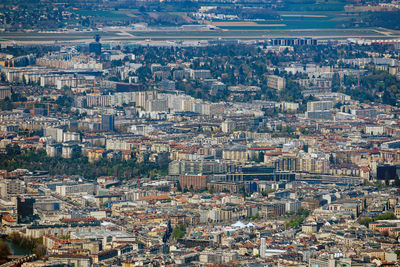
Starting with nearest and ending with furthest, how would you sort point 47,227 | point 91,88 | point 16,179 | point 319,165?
point 47,227 < point 16,179 < point 319,165 < point 91,88

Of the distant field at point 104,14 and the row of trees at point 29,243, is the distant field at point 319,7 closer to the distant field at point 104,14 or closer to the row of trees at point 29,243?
the distant field at point 104,14

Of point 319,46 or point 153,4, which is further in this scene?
point 153,4

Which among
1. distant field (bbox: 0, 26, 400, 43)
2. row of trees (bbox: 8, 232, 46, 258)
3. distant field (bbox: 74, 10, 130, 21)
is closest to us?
row of trees (bbox: 8, 232, 46, 258)

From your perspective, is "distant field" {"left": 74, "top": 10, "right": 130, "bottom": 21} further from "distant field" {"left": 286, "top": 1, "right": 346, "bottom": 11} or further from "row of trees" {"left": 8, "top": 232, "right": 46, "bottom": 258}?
"row of trees" {"left": 8, "top": 232, "right": 46, "bottom": 258}

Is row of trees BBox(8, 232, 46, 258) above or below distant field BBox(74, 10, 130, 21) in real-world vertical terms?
below

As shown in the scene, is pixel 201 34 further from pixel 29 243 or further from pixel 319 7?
pixel 29 243

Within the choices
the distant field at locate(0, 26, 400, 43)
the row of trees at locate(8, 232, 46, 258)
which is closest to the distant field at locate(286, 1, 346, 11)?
the distant field at locate(0, 26, 400, 43)

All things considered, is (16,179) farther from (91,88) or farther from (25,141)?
(91,88)

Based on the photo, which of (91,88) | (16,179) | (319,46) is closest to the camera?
(16,179)

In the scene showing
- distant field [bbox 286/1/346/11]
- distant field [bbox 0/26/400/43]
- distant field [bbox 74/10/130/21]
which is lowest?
distant field [bbox 0/26/400/43]

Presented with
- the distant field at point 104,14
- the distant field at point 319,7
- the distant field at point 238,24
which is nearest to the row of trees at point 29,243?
the distant field at point 104,14

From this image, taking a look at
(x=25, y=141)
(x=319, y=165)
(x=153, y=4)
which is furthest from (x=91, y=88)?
(x=153, y=4)
